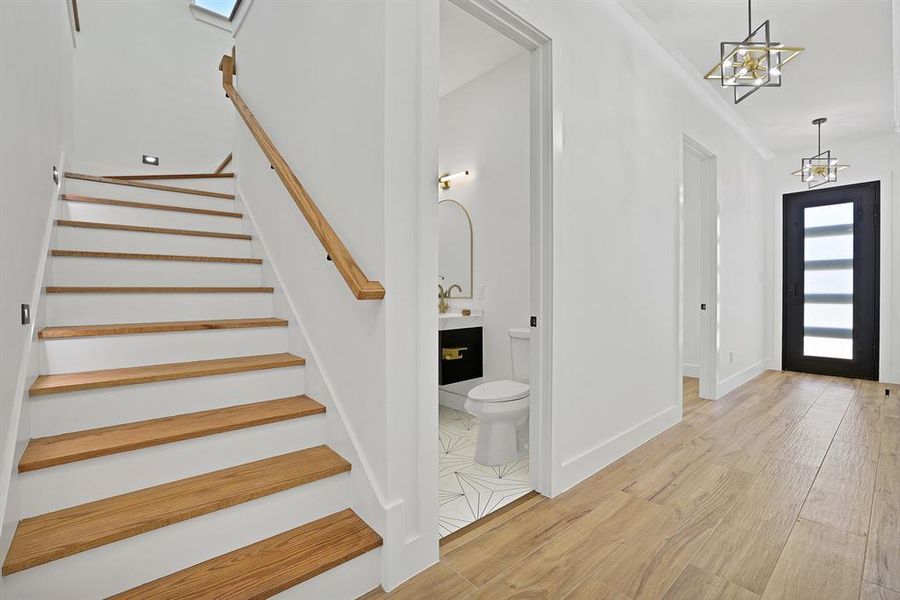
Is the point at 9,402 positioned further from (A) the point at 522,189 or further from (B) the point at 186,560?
(A) the point at 522,189

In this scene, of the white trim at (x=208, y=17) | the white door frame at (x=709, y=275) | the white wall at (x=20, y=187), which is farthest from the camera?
the white trim at (x=208, y=17)

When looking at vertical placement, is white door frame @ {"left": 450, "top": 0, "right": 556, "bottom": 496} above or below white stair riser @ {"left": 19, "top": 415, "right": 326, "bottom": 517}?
above

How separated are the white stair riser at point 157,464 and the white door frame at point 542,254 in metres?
1.09

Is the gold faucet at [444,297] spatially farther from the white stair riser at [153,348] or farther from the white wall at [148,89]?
the white wall at [148,89]

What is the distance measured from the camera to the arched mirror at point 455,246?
150 inches

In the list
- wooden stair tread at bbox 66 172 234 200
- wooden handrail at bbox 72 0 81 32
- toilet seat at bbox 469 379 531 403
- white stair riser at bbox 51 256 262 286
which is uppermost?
wooden handrail at bbox 72 0 81 32

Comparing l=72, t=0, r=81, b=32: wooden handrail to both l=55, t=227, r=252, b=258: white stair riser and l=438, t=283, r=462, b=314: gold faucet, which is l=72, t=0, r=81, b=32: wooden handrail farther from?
l=438, t=283, r=462, b=314: gold faucet

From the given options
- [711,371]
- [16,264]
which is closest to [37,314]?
[16,264]

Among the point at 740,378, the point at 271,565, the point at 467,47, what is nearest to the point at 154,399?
the point at 271,565

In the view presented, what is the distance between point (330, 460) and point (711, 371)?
12.3 feet

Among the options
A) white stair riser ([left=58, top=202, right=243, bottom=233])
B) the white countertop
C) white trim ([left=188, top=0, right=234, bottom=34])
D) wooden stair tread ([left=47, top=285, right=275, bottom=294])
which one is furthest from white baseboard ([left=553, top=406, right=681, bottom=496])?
white trim ([left=188, top=0, right=234, bottom=34])

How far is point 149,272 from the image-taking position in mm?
2354

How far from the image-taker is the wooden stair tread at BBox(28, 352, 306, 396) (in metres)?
1.53

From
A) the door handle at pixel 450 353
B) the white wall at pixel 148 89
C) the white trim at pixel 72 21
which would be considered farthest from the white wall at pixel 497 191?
the white trim at pixel 72 21
